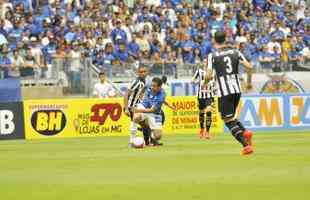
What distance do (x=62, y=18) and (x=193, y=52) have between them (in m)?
5.11

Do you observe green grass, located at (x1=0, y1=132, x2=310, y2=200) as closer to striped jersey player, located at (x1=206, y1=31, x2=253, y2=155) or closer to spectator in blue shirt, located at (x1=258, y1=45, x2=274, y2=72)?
striped jersey player, located at (x1=206, y1=31, x2=253, y2=155)

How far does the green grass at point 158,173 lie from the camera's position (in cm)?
1095

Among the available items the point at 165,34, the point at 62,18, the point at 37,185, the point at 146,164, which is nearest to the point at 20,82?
the point at 62,18

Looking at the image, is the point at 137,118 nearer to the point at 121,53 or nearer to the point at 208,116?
the point at 208,116

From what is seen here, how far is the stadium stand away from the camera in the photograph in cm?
2977

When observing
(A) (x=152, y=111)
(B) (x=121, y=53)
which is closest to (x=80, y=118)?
(B) (x=121, y=53)

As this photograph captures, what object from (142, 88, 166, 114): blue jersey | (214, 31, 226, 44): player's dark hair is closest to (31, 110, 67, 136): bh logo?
(142, 88, 166, 114): blue jersey

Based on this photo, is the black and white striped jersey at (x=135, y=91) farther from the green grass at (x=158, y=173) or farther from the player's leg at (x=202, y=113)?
the player's leg at (x=202, y=113)

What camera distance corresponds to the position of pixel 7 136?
1045 inches

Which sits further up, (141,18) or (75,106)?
(141,18)

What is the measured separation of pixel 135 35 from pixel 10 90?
698cm

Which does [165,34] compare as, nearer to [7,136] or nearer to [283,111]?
[283,111]

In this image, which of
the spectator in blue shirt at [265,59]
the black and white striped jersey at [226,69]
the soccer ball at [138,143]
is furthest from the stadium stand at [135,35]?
the black and white striped jersey at [226,69]

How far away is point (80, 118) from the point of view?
27.5 meters
